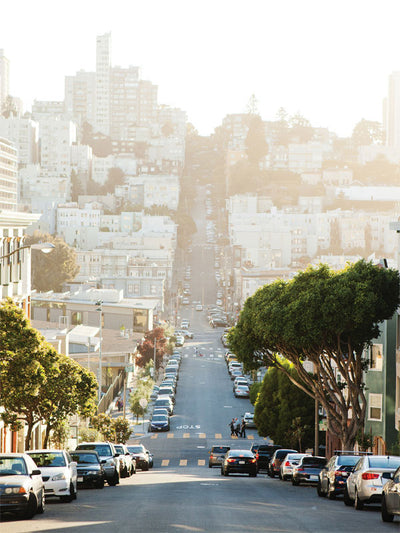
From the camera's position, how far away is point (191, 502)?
24.0m

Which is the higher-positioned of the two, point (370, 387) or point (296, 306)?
point (296, 306)

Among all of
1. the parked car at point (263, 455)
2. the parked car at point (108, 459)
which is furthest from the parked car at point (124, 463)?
the parked car at point (263, 455)

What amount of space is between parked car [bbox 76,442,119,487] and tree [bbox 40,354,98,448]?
335 cm

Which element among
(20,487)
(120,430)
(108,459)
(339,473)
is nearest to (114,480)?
(108,459)

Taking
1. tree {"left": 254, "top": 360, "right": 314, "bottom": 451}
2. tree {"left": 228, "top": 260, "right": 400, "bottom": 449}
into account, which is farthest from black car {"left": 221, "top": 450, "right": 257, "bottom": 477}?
tree {"left": 254, "top": 360, "right": 314, "bottom": 451}

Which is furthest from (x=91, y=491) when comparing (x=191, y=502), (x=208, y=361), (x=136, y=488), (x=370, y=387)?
(x=208, y=361)

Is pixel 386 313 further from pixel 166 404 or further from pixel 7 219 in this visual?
pixel 166 404

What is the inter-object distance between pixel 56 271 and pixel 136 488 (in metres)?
147

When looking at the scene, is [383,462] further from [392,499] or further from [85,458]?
[85,458]

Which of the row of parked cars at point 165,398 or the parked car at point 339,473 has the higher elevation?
the parked car at point 339,473

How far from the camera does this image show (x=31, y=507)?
20297mm

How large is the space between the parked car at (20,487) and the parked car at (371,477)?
6854mm

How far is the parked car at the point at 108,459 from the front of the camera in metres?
33.0

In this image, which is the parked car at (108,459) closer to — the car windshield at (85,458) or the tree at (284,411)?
the car windshield at (85,458)
